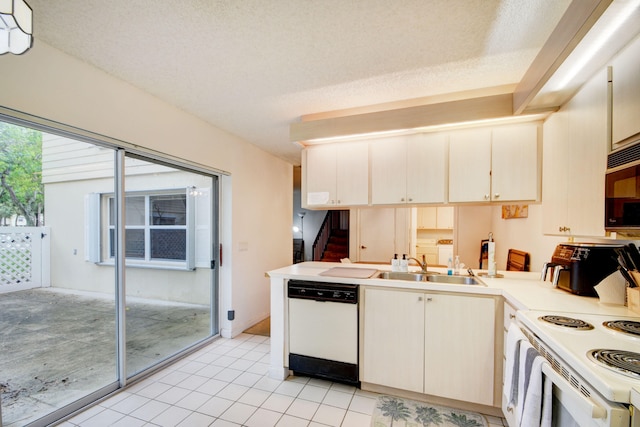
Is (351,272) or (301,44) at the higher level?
(301,44)

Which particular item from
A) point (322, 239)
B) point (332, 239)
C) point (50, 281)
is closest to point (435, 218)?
point (332, 239)

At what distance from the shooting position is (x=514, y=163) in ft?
7.84

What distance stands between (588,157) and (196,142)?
3.39 metres

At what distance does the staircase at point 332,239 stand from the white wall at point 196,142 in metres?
2.36

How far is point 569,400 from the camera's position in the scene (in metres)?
1.08

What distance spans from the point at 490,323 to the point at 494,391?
1.64 ft

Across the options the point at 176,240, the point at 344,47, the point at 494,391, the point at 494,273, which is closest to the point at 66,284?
the point at 176,240

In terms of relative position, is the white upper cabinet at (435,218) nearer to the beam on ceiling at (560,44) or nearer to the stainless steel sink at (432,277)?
the stainless steel sink at (432,277)

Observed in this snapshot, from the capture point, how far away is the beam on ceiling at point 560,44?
123 centimetres

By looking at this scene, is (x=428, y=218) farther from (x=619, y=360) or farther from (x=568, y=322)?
(x=619, y=360)

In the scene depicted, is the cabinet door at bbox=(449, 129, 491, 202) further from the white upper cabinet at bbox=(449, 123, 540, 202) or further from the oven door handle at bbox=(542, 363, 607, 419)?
the oven door handle at bbox=(542, 363, 607, 419)

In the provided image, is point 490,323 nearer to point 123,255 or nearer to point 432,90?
point 432,90

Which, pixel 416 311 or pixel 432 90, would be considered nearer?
pixel 416 311

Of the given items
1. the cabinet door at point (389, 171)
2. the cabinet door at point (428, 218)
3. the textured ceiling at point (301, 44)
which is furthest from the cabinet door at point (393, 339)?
the cabinet door at point (428, 218)
